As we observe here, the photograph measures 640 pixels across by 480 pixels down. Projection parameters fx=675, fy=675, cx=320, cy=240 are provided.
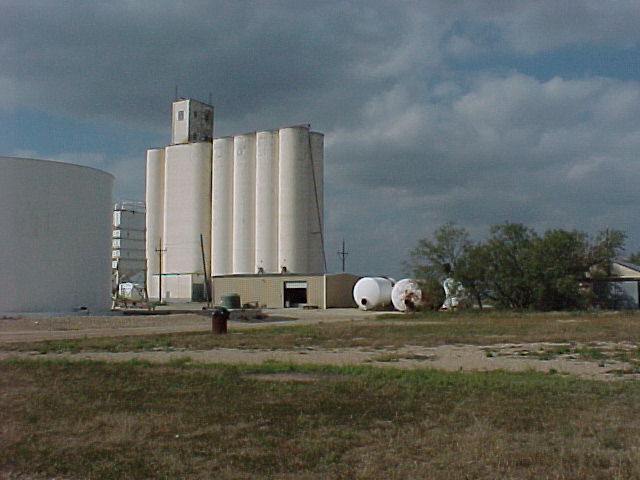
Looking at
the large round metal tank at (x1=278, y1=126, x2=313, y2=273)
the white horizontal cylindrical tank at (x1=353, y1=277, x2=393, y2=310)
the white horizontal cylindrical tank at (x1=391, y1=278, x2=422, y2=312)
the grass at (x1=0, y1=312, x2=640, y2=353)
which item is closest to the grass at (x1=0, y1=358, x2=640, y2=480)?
the grass at (x1=0, y1=312, x2=640, y2=353)

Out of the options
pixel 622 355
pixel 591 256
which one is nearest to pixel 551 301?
pixel 591 256

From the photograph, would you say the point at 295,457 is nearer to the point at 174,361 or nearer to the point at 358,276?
the point at 174,361

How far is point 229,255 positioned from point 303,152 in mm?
12999

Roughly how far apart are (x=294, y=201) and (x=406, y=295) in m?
20.4

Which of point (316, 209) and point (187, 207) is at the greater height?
point (187, 207)

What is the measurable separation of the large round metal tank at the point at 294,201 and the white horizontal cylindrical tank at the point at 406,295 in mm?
17408

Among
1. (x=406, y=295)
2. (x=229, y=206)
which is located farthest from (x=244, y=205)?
(x=406, y=295)

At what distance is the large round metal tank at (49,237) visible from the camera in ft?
123

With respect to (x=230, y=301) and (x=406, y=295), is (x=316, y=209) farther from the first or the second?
(x=406, y=295)

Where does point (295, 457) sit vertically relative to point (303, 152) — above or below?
below

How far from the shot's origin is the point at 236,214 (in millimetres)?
68062

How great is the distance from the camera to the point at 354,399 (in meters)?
9.94

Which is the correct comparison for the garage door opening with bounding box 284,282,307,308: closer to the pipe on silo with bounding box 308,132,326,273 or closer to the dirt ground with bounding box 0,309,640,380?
the pipe on silo with bounding box 308,132,326,273

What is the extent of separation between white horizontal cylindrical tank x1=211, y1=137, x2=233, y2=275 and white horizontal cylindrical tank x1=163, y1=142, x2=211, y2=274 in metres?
1.52
